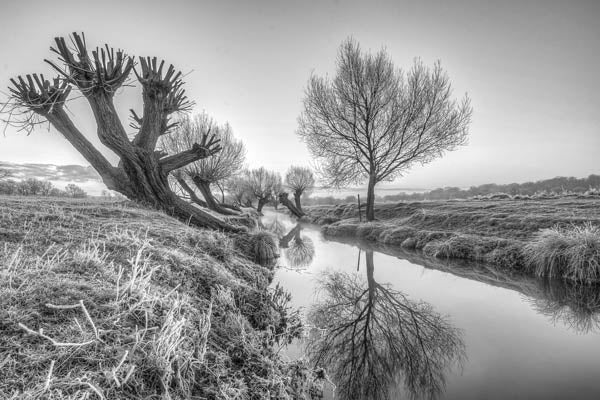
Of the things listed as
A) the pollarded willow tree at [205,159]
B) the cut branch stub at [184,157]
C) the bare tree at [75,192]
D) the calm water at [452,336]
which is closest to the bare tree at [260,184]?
the pollarded willow tree at [205,159]

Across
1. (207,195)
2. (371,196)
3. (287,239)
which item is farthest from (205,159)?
(371,196)

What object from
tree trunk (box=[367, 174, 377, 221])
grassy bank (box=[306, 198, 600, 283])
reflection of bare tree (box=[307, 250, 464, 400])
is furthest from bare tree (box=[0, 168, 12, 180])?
tree trunk (box=[367, 174, 377, 221])

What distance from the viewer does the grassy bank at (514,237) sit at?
5.24m

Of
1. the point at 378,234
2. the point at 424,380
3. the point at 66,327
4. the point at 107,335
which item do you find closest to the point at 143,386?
the point at 107,335

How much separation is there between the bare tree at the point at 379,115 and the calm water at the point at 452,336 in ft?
32.5

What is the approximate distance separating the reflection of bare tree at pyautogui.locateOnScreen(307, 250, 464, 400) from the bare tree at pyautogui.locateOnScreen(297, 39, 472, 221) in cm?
1145

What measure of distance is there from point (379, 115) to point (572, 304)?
12.0m

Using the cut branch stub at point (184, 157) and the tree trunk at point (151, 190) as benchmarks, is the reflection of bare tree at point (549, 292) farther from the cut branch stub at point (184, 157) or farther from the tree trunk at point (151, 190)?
the cut branch stub at point (184, 157)

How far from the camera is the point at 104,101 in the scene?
247 inches

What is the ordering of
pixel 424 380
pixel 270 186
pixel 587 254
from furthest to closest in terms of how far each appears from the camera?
pixel 270 186 < pixel 587 254 < pixel 424 380

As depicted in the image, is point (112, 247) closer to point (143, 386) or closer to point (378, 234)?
point (143, 386)

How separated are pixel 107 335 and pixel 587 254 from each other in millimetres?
7484

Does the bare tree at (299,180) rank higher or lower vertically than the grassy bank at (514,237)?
higher

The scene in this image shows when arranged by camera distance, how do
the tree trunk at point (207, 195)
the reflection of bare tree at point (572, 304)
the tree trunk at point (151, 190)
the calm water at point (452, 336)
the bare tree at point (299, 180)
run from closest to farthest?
the calm water at point (452, 336) < the reflection of bare tree at point (572, 304) < the tree trunk at point (151, 190) < the tree trunk at point (207, 195) < the bare tree at point (299, 180)
